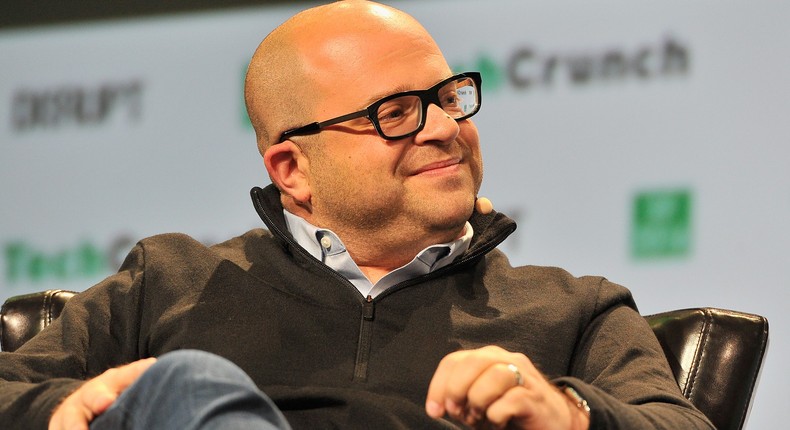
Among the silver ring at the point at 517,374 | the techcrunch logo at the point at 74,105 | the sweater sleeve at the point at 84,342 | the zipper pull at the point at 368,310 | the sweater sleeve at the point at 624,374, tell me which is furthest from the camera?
the techcrunch logo at the point at 74,105

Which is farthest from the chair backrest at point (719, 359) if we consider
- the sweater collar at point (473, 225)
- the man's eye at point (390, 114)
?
the man's eye at point (390, 114)

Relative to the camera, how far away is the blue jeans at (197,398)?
103cm

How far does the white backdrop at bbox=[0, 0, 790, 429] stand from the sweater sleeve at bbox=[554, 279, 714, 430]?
Result: 2.64ft

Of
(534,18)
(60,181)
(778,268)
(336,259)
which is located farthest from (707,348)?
(60,181)

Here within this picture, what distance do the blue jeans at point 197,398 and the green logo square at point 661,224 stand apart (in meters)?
1.71

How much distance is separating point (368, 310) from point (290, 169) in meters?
0.38

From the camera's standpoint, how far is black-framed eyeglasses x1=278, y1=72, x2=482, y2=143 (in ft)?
6.05

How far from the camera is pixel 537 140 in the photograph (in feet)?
8.99

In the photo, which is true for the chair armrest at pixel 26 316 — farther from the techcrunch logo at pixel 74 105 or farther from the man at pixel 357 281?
the techcrunch logo at pixel 74 105

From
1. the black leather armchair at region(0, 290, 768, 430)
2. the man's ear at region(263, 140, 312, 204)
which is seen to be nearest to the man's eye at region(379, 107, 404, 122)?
the man's ear at region(263, 140, 312, 204)

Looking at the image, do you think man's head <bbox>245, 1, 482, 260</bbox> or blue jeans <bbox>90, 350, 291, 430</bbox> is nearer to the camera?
blue jeans <bbox>90, 350, 291, 430</bbox>

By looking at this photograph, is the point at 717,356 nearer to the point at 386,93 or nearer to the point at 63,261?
the point at 386,93

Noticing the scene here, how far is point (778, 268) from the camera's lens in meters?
2.48

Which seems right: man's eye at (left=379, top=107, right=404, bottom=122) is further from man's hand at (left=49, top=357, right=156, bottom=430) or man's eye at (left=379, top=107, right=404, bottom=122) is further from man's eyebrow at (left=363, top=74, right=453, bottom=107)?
man's hand at (left=49, top=357, right=156, bottom=430)
